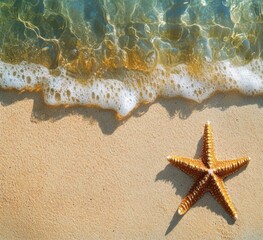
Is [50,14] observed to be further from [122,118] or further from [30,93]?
[122,118]

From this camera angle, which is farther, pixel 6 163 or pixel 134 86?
pixel 134 86

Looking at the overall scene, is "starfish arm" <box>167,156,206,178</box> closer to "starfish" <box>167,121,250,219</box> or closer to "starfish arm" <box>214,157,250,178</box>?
"starfish" <box>167,121,250,219</box>

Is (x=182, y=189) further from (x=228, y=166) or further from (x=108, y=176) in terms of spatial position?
(x=108, y=176)

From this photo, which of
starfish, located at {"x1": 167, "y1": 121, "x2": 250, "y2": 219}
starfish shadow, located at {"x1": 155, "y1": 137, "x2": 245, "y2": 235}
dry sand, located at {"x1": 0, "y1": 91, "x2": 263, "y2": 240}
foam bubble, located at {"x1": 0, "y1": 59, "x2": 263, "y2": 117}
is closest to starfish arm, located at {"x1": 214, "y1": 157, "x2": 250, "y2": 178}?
starfish, located at {"x1": 167, "y1": 121, "x2": 250, "y2": 219}

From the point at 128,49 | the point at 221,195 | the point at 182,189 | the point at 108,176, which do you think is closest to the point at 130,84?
the point at 128,49

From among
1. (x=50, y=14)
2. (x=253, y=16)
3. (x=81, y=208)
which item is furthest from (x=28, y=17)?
(x=253, y=16)

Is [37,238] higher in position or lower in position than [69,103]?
lower

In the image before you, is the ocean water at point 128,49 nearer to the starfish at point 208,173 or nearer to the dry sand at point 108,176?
the dry sand at point 108,176
